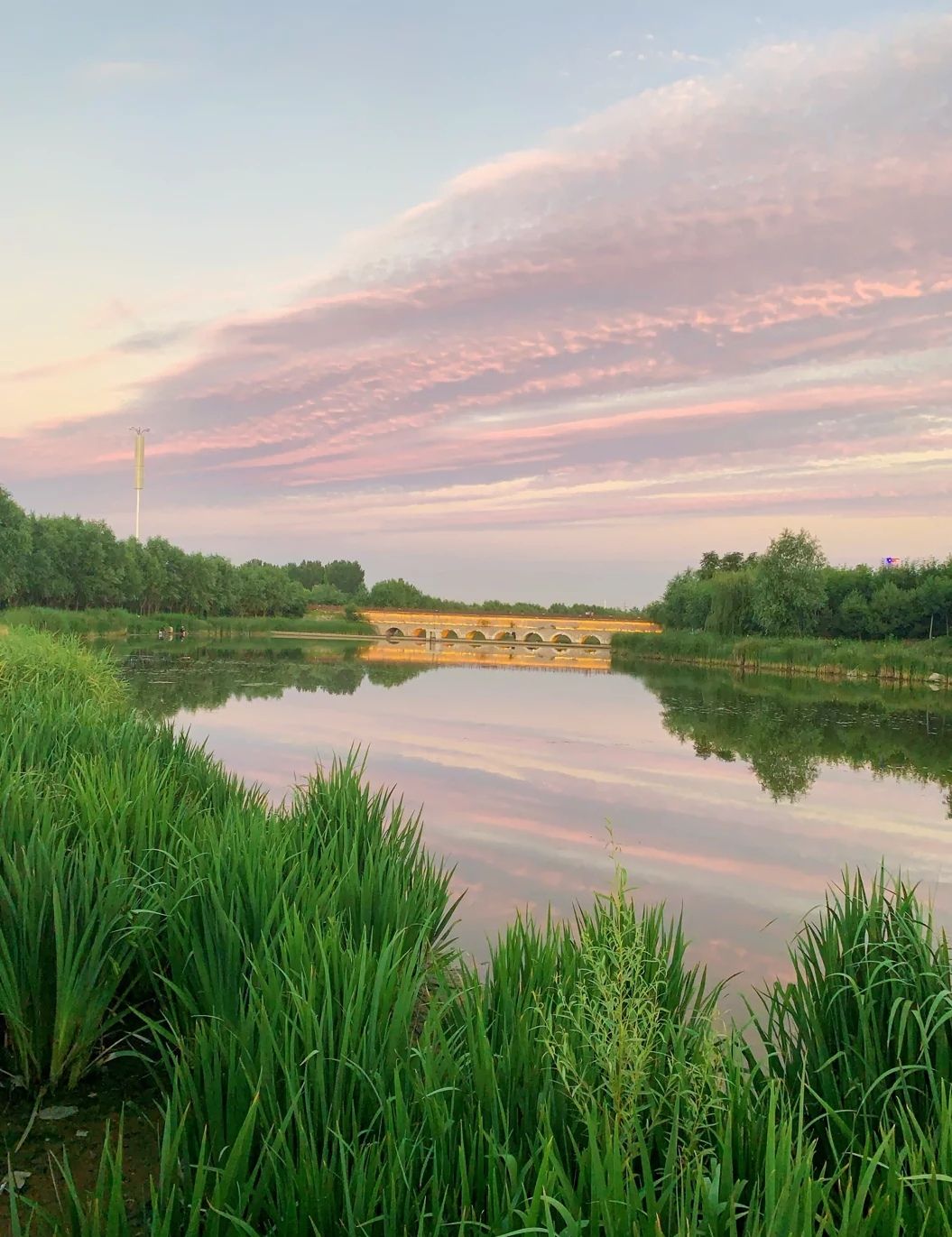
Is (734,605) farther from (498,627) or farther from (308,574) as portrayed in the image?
(308,574)

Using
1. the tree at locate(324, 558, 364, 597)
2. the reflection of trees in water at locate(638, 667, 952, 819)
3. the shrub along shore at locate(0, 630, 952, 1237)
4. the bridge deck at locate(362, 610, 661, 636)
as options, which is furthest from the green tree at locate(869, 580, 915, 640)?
the tree at locate(324, 558, 364, 597)

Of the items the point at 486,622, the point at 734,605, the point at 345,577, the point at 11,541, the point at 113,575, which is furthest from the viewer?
the point at 345,577

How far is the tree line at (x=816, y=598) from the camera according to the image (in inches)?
1714

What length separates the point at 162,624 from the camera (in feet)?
189

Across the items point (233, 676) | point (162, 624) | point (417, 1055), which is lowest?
point (233, 676)

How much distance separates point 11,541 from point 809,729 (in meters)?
46.2

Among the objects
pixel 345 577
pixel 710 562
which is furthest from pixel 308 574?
pixel 710 562

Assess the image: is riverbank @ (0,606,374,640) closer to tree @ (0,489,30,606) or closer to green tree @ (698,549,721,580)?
tree @ (0,489,30,606)

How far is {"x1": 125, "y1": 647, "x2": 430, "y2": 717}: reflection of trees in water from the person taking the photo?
2028 cm

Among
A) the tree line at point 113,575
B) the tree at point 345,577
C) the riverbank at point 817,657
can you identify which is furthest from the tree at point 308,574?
the riverbank at point 817,657

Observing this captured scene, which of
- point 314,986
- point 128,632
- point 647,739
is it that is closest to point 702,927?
point 314,986

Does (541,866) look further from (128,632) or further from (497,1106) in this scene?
(128,632)

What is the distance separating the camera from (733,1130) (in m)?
2.26

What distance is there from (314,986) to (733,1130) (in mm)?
1165
